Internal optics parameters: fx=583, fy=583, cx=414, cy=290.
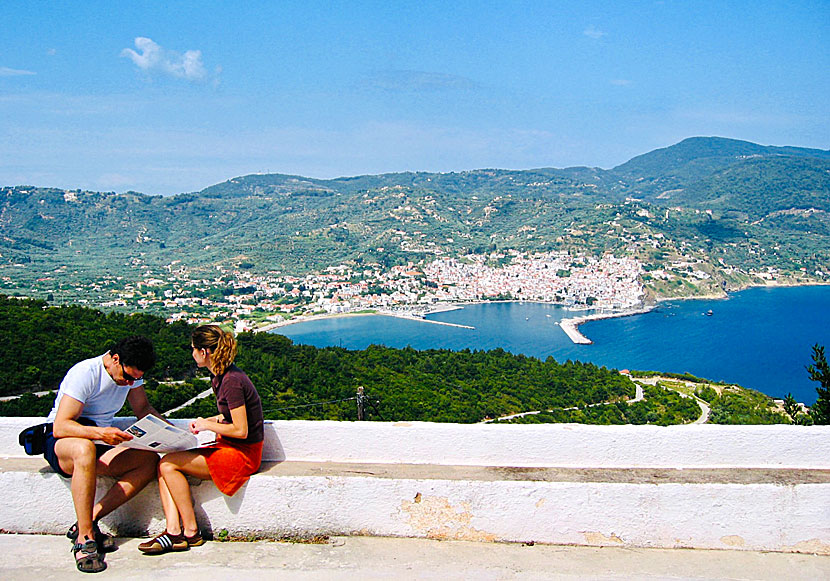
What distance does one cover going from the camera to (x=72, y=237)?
10838 centimetres

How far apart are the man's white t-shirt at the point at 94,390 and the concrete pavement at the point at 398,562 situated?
511mm

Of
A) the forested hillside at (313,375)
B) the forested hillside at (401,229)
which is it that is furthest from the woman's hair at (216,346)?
the forested hillside at (401,229)

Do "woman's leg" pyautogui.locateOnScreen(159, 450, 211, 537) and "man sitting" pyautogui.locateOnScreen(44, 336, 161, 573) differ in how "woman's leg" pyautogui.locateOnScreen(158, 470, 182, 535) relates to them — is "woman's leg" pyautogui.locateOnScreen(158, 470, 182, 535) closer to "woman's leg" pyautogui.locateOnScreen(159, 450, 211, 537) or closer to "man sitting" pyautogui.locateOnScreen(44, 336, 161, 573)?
"woman's leg" pyautogui.locateOnScreen(159, 450, 211, 537)

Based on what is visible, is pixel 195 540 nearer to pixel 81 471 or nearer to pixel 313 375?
pixel 81 471

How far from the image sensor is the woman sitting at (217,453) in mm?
2316

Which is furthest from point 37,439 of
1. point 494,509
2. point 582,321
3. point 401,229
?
point 401,229

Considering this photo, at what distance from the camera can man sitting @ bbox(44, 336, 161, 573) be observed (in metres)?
2.27

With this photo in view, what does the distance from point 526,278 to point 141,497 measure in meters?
79.0

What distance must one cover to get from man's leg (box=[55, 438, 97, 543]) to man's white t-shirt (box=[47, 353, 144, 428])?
170 millimetres

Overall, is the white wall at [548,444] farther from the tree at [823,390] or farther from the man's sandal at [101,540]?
the tree at [823,390]

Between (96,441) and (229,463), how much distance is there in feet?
1.82

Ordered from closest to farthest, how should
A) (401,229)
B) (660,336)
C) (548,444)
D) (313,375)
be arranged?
(548,444), (313,375), (660,336), (401,229)

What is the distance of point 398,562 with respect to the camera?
2238mm

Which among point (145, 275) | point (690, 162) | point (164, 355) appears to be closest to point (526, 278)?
point (145, 275)
